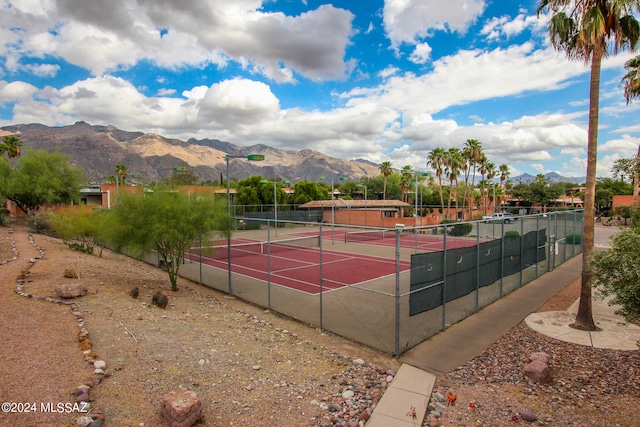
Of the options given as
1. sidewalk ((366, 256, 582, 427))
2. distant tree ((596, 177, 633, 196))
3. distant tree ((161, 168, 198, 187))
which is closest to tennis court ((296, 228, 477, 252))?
distant tree ((161, 168, 198, 187))

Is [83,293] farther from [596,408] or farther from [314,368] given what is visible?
[596,408]

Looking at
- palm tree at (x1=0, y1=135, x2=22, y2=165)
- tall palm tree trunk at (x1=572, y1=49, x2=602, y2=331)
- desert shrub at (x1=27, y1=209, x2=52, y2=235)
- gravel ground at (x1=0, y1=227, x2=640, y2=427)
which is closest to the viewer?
gravel ground at (x1=0, y1=227, x2=640, y2=427)

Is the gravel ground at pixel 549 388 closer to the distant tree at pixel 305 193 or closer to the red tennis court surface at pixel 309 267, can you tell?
the red tennis court surface at pixel 309 267

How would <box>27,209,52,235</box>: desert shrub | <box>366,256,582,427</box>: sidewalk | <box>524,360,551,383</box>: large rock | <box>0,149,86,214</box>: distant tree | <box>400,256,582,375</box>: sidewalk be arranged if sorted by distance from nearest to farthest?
1. <box>366,256,582,427</box>: sidewalk
2. <box>524,360,551,383</box>: large rock
3. <box>400,256,582,375</box>: sidewalk
4. <box>27,209,52,235</box>: desert shrub
5. <box>0,149,86,214</box>: distant tree

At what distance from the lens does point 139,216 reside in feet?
50.0

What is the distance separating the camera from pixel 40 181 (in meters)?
34.2

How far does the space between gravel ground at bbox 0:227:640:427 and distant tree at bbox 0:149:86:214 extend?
26636 millimetres

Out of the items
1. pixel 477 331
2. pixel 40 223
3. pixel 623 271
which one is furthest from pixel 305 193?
pixel 623 271

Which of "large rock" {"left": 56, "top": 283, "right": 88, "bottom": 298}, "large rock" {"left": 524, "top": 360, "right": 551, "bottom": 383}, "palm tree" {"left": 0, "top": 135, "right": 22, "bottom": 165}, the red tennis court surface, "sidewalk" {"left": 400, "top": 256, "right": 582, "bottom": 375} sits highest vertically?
"palm tree" {"left": 0, "top": 135, "right": 22, "bottom": 165}

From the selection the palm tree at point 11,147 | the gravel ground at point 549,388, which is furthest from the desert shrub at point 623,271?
the palm tree at point 11,147

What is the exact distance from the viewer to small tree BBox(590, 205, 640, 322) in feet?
22.8

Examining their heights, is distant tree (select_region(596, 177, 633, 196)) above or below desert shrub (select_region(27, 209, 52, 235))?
above

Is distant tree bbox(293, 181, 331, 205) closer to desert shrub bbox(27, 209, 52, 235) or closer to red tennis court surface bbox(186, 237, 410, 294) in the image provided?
red tennis court surface bbox(186, 237, 410, 294)

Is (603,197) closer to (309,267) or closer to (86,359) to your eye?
(309,267)
